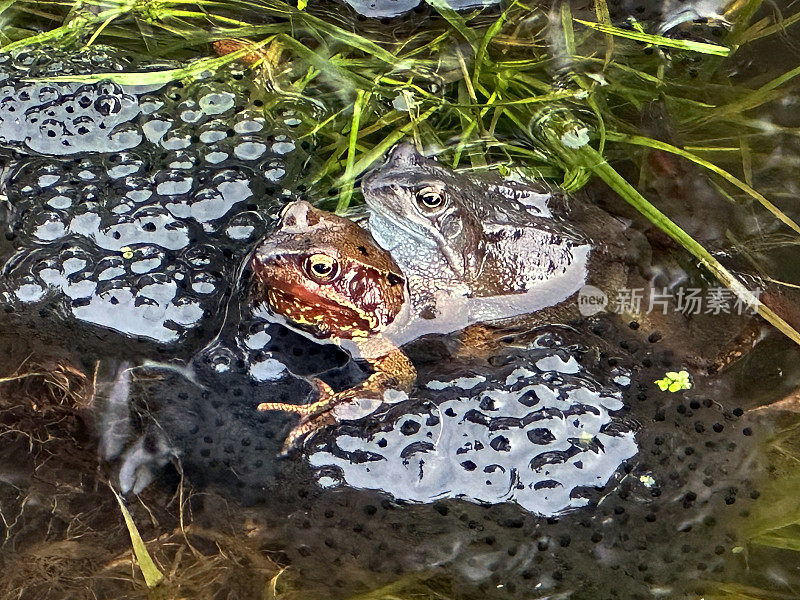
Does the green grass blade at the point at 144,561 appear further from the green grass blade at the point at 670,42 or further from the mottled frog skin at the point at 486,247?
the green grass blade at the point at 670,42

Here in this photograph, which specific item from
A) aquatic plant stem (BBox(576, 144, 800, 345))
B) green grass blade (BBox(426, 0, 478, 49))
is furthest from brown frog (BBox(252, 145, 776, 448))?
green grass blade (BBox(426, 0, 478, 49))

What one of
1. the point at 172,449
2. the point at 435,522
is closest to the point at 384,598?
the point at 435,522

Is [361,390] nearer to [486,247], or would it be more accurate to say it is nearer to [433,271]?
[433,271]

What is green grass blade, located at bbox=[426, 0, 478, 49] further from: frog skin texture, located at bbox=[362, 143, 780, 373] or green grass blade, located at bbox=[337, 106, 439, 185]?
frog skin texture, located at bbox=[362, 143, 780, 373]

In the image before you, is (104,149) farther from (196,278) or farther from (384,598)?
(384,598)

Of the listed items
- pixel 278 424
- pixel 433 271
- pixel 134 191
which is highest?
pixel 134 191

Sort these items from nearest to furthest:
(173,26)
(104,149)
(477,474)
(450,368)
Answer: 1. (477,474)
2. (450,368)
3. (104,149)
4. (173,26)

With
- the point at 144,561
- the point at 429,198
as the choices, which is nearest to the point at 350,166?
the point at 429,198
